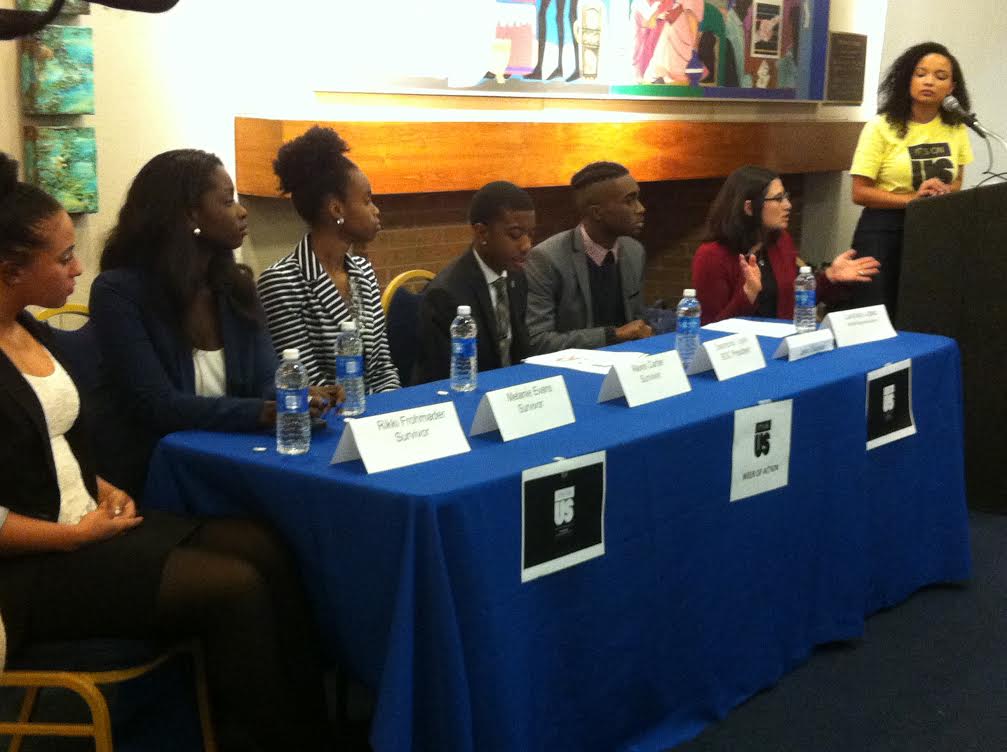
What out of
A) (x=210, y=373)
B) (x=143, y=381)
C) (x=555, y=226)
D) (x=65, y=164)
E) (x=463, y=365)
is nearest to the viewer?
(x=143, y=381)

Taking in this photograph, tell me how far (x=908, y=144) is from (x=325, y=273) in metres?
2.37

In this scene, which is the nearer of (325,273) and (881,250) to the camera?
(325,273)

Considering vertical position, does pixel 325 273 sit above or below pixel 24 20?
below

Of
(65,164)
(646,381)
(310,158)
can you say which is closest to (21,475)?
(646,381)

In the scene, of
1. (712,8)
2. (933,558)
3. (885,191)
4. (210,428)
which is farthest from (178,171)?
(712,8)

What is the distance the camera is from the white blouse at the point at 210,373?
234cm

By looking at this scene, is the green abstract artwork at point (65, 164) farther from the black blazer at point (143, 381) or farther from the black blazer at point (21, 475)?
the black blazer at point (21, 475)

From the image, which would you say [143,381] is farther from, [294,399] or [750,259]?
[750,259]

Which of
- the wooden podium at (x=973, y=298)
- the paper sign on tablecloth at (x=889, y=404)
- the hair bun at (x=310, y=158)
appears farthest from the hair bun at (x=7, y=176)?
the wooden podium at (x=973, y=298)

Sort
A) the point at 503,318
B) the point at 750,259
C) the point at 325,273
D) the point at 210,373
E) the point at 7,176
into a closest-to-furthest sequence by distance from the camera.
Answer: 1. the point at 7,176
2. the point at 210,373
3. the point at 325,273
4. the point at 503,318
5. the point at 750,259

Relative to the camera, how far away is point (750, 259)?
362cm

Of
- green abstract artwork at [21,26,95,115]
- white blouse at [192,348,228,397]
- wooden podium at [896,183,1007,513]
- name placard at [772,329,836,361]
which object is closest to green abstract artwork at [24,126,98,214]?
green abstract artwork at [21,26,95,115]

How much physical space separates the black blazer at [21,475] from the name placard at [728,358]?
1.36m

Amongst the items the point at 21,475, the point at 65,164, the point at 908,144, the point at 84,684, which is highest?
the point at 908,144
